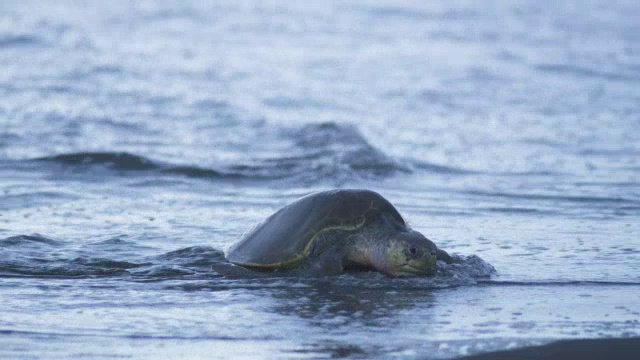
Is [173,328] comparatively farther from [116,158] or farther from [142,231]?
[116,158]

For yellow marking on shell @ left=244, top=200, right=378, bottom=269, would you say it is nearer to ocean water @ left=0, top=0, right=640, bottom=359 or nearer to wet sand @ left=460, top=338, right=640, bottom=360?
ocean water @ left=0, top=0, right=640, bottom=359

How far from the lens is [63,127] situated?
12.5 meters

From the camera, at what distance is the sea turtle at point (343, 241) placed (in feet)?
20.3

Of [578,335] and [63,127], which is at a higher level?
[63,127]

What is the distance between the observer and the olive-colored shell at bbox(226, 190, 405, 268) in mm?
6281

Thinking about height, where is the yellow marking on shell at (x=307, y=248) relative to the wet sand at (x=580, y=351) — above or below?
above

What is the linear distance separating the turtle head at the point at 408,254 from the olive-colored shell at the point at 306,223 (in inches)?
8.5

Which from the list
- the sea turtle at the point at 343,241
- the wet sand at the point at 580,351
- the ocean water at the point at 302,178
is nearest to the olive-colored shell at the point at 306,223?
the sea turtle at the point at 343,241

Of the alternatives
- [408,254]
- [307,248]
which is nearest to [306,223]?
[307,248]

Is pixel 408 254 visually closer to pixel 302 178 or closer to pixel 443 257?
pixel 443 257

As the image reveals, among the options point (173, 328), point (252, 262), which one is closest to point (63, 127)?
point (252, 262)

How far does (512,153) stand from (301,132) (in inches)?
85.2

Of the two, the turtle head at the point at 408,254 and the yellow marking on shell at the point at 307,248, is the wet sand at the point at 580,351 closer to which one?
the turtle head at the point at 408,254

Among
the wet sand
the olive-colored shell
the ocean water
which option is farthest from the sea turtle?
the wet sand
